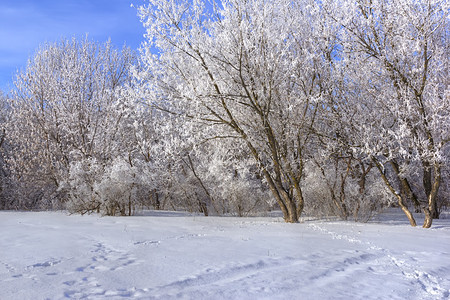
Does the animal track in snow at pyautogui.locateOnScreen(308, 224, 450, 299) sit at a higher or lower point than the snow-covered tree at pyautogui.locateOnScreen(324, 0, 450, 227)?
lower

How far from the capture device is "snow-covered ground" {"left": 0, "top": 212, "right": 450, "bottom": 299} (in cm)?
298

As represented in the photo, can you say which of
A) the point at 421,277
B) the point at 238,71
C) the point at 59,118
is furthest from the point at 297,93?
the point at 59,118

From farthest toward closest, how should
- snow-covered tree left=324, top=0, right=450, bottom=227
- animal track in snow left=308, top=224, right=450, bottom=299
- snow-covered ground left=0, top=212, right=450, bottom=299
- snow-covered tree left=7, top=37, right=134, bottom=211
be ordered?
snow-covered tree left=7, top=37, right=134, bottom=211 → snow-covered tree left=324, top=0, right=450, bottom=227 → animal track in snow left=308, top=224, right=450, bottom=299 → snow-covered ground left=0, top=212, right=450, bottom=299

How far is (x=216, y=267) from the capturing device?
362 cm

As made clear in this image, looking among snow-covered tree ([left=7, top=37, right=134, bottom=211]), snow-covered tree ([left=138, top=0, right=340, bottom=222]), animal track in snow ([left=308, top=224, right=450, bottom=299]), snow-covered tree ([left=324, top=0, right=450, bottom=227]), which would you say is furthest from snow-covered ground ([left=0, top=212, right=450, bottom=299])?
snow-covered tree ([left=7, top=37, right=134, bottom=211])

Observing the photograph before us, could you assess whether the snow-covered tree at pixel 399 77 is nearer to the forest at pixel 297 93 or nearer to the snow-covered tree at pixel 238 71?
the forest at pixel 297 93

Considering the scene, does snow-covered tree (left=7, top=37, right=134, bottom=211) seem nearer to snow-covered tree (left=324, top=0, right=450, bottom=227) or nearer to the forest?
the forest

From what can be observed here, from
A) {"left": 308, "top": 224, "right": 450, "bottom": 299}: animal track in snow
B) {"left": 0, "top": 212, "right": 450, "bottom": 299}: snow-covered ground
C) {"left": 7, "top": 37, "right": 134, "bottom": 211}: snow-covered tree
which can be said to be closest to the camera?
{"left": 0, "top": 212, "right": 450, "bottom": 299}: snow-covered ground

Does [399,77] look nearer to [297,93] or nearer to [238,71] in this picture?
[297,93]

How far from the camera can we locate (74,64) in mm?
16484

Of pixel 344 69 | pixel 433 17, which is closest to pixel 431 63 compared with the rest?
pixel 433 17

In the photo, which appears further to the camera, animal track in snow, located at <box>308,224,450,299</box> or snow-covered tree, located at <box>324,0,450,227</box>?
snow-covered tree, located at <box>324,0,450,227</box>

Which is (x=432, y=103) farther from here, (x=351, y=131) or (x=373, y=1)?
(x=373, y=1)

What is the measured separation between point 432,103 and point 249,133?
4310 millimetres
